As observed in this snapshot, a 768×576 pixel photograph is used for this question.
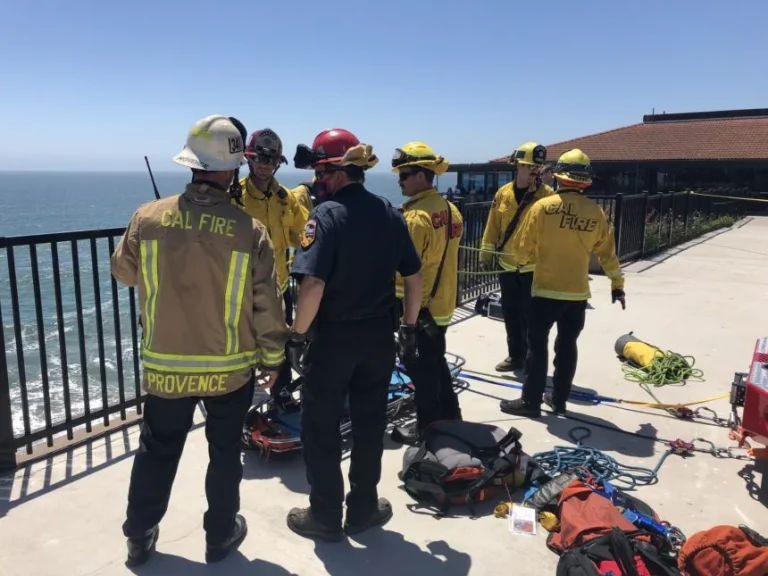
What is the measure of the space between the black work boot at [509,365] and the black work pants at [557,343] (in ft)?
3.62

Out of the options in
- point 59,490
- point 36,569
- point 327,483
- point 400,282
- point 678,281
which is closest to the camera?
point 36,569

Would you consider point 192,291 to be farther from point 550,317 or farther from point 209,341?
point 550,317

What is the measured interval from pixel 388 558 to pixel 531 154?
3.78 meters

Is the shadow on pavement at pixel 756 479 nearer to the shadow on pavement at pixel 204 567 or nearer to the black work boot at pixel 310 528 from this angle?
the black work boot at pixel 310 528

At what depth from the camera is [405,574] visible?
285 cm

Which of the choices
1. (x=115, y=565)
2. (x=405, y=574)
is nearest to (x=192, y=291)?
(x=115, y=565)

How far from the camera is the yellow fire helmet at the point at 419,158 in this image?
3.70 m

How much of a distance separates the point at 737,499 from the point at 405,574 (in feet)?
6.86

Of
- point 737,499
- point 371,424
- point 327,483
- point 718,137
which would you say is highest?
point 718,137

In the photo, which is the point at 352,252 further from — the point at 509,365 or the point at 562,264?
the point at 509,365

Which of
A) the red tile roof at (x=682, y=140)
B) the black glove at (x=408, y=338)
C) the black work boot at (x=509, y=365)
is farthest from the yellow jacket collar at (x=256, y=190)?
the red tile roof at (x=682, y=140)

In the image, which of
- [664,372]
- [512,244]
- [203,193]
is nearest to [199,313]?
[203,193]

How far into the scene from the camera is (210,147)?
2.62 m

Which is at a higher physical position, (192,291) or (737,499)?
(192,291)
